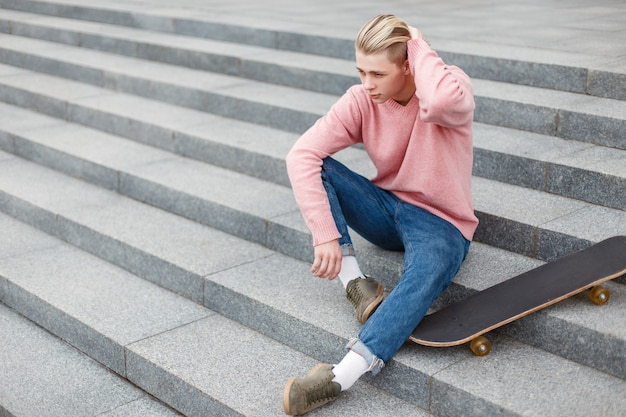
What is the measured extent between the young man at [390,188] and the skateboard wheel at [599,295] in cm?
52

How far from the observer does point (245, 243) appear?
173 inches

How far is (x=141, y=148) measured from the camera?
5.68m

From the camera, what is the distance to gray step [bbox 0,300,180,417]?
348 cm

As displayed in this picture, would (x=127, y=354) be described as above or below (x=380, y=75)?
below

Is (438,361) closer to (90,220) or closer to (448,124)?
(448,124)

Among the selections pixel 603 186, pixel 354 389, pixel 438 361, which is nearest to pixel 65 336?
pixel 354 389

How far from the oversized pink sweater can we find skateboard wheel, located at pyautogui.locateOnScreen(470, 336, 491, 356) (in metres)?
0.50

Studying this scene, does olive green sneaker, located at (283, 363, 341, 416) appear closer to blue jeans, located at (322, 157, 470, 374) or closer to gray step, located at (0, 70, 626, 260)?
blue jeans, located at (322, 157, 470, 374)

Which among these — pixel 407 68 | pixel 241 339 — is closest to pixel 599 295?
pixel 407 68

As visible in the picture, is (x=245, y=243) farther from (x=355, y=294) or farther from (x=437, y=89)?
(x=437, y=89)

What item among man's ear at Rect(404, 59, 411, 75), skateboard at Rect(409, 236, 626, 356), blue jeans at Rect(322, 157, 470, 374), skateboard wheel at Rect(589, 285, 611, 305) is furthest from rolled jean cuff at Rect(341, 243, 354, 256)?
skateboard wheel at Rect(589, 285, 611, 305)

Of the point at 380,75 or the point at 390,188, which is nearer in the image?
the point at 380,75

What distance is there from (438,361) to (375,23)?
131cm

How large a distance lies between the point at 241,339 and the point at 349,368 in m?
0.79
